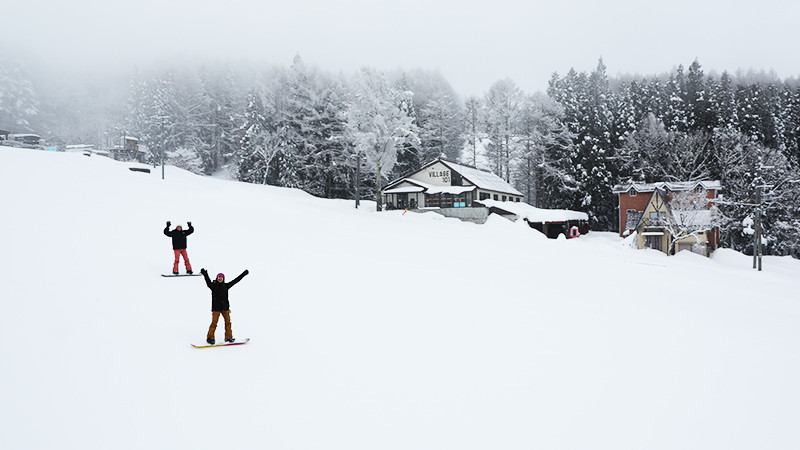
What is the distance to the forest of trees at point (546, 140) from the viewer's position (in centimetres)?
4206

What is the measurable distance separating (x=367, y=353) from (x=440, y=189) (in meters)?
35.6

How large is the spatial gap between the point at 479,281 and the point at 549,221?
28681 mm

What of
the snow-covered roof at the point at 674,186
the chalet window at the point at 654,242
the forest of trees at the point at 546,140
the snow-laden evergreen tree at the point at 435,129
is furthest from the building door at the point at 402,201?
the chalet window at the point at 654,242

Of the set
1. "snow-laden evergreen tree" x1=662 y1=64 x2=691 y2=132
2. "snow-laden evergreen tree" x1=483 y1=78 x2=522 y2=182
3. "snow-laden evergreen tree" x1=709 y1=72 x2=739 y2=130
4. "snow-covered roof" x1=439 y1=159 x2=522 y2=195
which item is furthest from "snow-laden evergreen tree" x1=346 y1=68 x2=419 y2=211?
"snow-laden evergreen tree" x1=709 y1=72 x2=739 y2=130

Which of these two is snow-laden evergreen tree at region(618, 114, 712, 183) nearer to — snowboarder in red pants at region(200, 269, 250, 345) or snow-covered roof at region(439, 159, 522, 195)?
snow-covered roof at region(439, 159, 522, 195)

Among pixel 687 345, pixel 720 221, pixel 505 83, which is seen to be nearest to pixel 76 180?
pixel 687 345

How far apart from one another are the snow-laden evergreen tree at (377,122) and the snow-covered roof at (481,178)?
6624 mm

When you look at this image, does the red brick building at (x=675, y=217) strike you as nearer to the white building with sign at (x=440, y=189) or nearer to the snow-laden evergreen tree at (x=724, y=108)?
the white building with sign at (x=440, y=189)

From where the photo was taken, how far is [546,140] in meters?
51.1

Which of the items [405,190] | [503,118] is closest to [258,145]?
[405,190]

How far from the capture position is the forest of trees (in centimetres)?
4206

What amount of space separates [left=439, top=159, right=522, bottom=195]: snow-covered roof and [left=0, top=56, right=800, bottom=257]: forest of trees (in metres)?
4.47

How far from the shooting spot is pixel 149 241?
17188mm

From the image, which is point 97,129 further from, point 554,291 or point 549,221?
point 554,291
